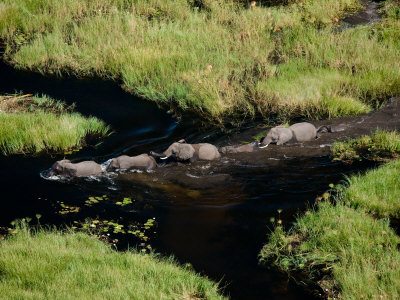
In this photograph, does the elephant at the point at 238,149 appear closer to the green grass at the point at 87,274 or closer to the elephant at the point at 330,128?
the elephant at the point at 330,128

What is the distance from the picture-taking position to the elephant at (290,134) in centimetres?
876

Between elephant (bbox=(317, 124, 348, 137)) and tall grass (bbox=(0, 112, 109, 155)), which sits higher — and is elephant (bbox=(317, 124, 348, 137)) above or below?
below

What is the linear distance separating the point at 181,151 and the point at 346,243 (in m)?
3.54

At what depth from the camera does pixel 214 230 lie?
6.25 meters

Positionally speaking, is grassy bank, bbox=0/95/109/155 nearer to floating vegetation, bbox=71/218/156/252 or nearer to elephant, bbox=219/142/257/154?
elephant, bbox=219/142/257/154

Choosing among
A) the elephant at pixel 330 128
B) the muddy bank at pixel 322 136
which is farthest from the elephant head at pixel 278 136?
the elephant at pixel 330 128

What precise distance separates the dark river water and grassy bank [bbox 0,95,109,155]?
0.78ft

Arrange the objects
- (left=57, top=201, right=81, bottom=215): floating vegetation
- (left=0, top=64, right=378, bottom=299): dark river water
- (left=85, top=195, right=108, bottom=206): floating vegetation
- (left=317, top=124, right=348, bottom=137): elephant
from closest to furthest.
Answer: (left=0, top=64, right=378, bottom=299): dark river water
(left=57, top=201, right=81, bottom=215): floating vegetation
(left=85, top=195, right=108, bottom=206): floating vegetation
(left=317, top=124, right=348, bottom=137): elephant

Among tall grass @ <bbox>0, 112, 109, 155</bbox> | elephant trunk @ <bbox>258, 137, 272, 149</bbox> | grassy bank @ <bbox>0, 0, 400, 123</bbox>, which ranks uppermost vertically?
grassy bank @ <bbox>0, 0, 400, 123</bbox>

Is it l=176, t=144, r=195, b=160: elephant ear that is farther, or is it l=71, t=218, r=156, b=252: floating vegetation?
l=176, t=144, r=195, b=160: elephant ear

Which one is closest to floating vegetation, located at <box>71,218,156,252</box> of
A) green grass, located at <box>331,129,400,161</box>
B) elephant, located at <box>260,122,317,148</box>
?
elephant, located at <box>260,122,317,148</box>

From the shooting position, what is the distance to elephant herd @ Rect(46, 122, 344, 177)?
7.79m

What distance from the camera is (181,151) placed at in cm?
823

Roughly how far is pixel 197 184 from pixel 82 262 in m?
2.96
